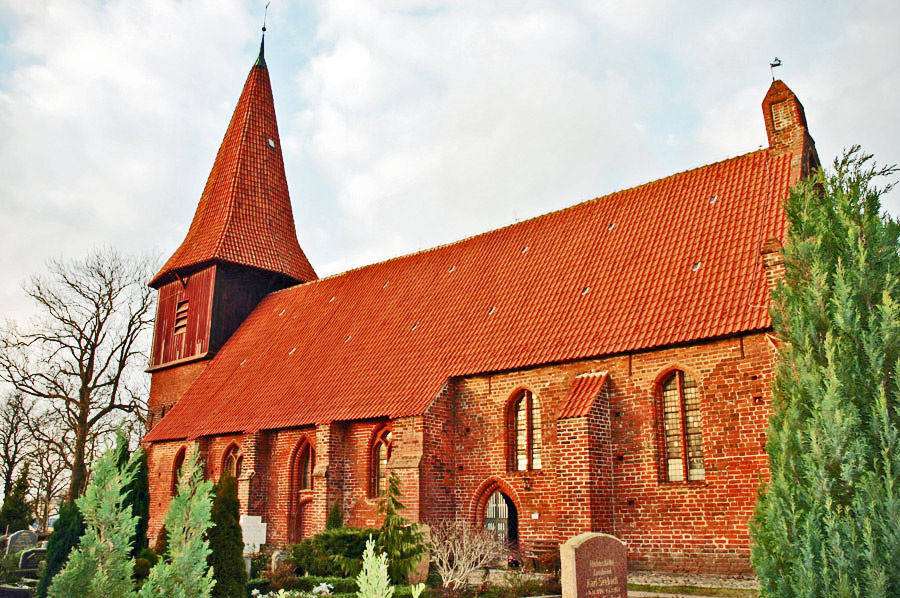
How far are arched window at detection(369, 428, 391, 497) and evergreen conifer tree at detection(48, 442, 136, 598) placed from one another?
11402mm

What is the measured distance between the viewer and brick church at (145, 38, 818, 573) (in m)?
12.2

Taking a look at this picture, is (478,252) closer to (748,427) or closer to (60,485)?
(748,427)

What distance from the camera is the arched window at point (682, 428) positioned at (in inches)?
490

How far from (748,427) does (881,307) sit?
6026mm

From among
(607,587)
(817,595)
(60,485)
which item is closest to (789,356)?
(817,595)

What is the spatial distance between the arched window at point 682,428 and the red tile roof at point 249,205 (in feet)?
54.5

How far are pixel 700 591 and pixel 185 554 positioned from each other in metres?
8.28

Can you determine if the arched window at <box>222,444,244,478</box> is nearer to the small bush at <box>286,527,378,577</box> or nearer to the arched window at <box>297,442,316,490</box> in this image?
the arched window at <box>297,442,316,490</box>

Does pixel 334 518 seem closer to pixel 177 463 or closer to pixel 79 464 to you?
pixel 177 463

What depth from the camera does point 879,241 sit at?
6.59m

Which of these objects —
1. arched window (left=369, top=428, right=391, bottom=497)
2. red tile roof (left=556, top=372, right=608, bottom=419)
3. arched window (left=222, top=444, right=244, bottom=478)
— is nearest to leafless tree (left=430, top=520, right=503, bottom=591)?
arched window (left=369, top=428, right=391, bottom=497)

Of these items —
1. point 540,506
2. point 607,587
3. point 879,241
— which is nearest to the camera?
→ point 879,241

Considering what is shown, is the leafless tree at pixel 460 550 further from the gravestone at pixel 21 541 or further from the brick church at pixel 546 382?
the gravestone at pixel 21 541

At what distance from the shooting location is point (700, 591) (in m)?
10.7
